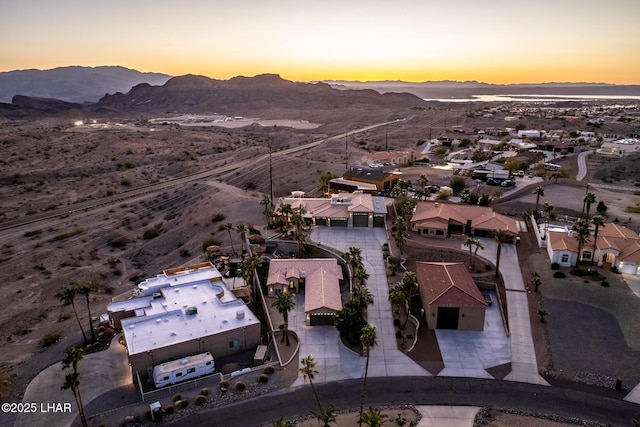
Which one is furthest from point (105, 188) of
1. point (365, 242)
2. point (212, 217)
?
point (365, 242)

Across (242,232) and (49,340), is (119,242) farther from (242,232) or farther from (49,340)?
(49,340)

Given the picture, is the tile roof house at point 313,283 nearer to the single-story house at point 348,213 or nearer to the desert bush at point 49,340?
the single-story house at point 348,213

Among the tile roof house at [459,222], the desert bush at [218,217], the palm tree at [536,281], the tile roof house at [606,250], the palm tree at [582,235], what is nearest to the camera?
the palm tree at [536,281]

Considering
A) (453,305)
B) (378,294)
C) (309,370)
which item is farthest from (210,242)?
(309,370)

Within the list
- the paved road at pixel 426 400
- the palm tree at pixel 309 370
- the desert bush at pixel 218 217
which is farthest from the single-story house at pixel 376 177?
the palm tree at pixel 309 370

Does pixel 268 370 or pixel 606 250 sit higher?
pixel 606 250

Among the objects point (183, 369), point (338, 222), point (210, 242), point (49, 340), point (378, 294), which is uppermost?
point (338, 222)

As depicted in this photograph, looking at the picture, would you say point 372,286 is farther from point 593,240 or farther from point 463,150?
point 463,150
